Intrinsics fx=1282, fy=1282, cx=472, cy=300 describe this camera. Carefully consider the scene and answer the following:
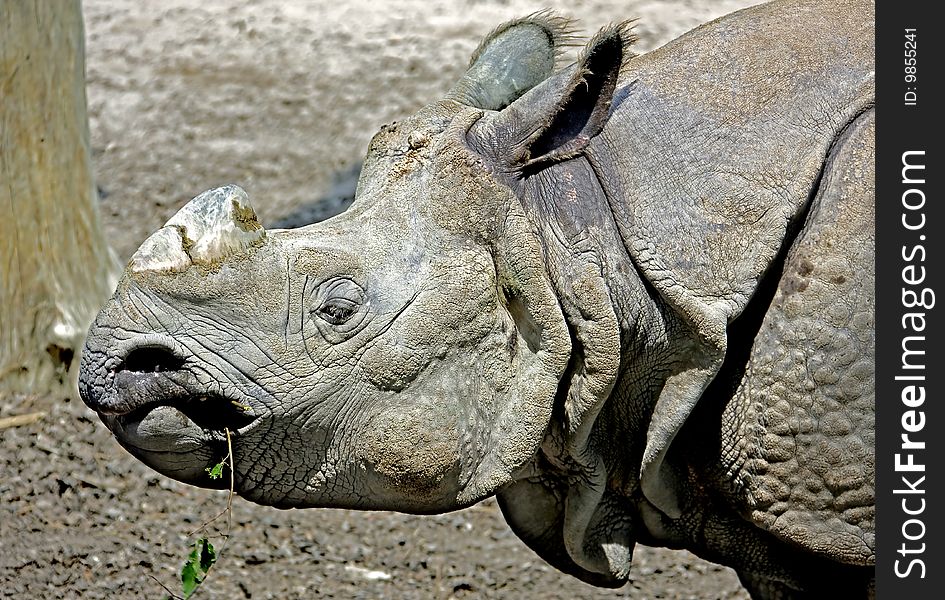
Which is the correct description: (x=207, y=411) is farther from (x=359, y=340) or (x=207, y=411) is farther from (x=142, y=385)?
(x=359, y=340)

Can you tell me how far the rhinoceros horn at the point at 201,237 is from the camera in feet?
9.22

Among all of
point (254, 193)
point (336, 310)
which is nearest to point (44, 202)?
point (254, 193)

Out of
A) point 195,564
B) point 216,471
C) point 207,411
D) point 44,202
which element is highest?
point 207,411

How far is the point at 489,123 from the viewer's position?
3123mm

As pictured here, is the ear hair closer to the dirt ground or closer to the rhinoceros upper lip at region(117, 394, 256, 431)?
the rhinoceros upper lip at region(117, 394, 256, 431)

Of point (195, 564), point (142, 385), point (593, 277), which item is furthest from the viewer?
point (195, 564)

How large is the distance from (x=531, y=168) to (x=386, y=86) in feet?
19.9

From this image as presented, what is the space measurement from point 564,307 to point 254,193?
5.46 metres

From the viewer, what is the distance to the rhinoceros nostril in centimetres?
279

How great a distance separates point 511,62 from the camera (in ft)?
11.3

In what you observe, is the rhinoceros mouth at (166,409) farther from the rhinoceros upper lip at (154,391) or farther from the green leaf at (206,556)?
the green leaf at (206,556)

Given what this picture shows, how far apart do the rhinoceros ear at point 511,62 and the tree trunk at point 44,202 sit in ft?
10.2
